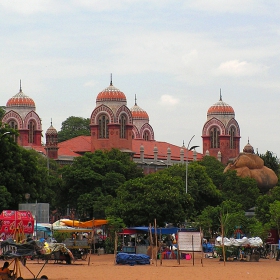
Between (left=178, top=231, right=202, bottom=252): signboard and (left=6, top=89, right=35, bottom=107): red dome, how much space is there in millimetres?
95818

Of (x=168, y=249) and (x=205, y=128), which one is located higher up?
(x=205, y=128)

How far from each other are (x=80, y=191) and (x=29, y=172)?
28183mm

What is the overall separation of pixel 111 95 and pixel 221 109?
29.3 meters

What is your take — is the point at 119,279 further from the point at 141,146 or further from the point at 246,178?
the point at 141,146

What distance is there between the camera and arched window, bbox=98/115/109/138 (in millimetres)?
132625

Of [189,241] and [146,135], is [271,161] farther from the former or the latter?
[189,241]

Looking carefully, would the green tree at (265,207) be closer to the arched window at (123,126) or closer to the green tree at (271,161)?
the green tree at (271,161)

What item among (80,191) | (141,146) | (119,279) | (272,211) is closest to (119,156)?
(80,191)

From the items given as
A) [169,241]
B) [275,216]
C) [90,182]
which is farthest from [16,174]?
[90,182]

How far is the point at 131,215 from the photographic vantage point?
2606 inches

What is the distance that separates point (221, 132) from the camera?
155875mm

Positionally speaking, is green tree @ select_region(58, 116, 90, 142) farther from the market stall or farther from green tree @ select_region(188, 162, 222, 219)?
the market stall

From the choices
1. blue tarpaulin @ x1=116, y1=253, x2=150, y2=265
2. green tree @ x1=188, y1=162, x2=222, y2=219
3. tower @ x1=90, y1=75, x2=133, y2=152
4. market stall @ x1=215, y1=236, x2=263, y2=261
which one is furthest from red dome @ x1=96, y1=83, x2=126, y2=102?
blue tarpaulin @ x1=116, y1=253, x2=150, y2=265

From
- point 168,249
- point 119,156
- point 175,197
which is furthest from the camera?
point 119,156
